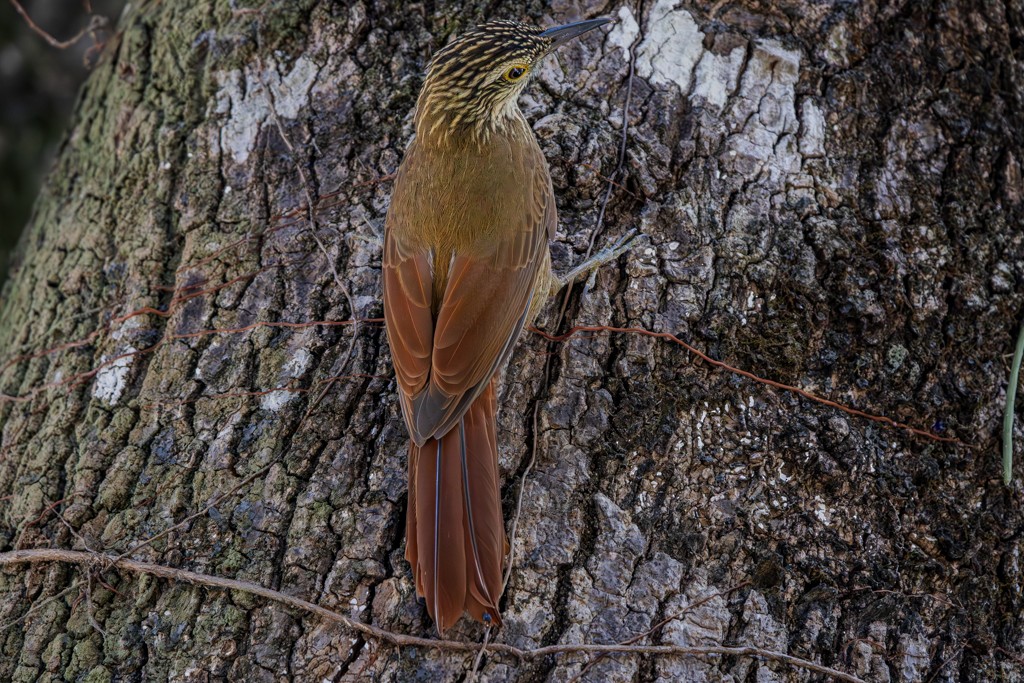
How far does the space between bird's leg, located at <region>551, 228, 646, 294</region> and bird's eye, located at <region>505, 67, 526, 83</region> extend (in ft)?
2.27

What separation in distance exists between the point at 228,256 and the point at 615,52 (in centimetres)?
143

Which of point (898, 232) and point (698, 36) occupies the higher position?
point (698, 36)

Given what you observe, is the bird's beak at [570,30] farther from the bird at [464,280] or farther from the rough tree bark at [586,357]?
the rough tree bark at [586,357]

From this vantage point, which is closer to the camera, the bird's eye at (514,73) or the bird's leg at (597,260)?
the bird's leg at (597,260)

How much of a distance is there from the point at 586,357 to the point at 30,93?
4475 millimetres

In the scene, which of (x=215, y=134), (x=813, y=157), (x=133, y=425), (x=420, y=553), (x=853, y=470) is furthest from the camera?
(x=215, y=134)

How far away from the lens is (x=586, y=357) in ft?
8.75

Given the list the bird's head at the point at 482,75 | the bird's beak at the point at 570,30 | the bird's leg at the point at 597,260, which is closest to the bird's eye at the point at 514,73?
the bird's head at the point at 482,75

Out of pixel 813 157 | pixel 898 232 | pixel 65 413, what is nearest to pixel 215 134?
pixel 65 413

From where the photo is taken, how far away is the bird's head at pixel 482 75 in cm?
296

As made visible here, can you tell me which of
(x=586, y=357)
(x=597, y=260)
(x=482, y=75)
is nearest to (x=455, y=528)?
(x=586, y=357)

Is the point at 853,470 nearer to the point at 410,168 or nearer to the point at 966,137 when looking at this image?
the point at 966,137

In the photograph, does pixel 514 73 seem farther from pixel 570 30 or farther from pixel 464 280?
pixel 464 280

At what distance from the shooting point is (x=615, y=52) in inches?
121
